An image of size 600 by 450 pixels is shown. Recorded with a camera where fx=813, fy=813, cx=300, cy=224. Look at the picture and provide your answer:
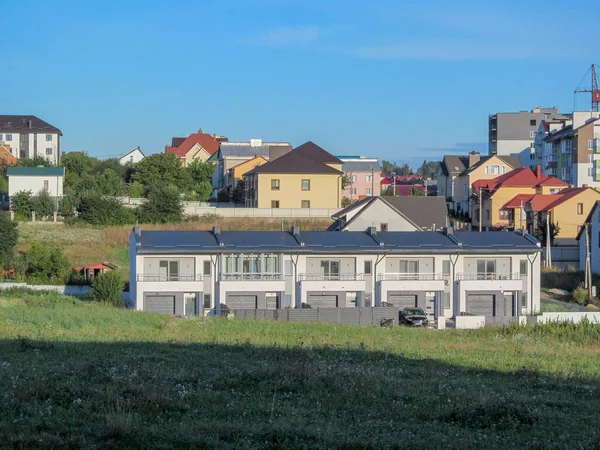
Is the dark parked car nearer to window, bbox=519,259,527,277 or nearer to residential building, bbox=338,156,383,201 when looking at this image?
window, bbox=519,259,527,277

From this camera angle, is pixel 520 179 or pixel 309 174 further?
pixel 520 179

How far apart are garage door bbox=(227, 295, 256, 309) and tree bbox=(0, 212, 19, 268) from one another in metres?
17.1

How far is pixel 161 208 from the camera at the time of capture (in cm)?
6178

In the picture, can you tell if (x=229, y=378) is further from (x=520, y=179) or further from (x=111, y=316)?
(x=520, y=179)

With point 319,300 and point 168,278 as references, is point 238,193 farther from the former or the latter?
point 168,278

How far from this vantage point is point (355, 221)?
49875 millimetres

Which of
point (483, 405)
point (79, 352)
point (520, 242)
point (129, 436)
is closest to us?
point (129, 436)

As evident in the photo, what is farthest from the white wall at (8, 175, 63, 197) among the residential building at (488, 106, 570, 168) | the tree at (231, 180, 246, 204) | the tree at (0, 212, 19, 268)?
the residential building at (488, 106, 570, 168)

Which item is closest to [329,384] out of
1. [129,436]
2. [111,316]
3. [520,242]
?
[129,436]

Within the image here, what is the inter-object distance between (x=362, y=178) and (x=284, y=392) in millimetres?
83990

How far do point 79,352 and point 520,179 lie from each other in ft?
202

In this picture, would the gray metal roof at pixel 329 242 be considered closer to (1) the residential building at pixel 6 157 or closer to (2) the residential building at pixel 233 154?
(2) the residential building at pixel 233 154

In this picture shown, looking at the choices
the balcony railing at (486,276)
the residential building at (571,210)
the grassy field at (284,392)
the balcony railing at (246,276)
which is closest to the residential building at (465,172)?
the residential building at (571,210)

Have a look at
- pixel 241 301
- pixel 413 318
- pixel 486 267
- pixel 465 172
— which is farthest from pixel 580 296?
pixel 465 172
